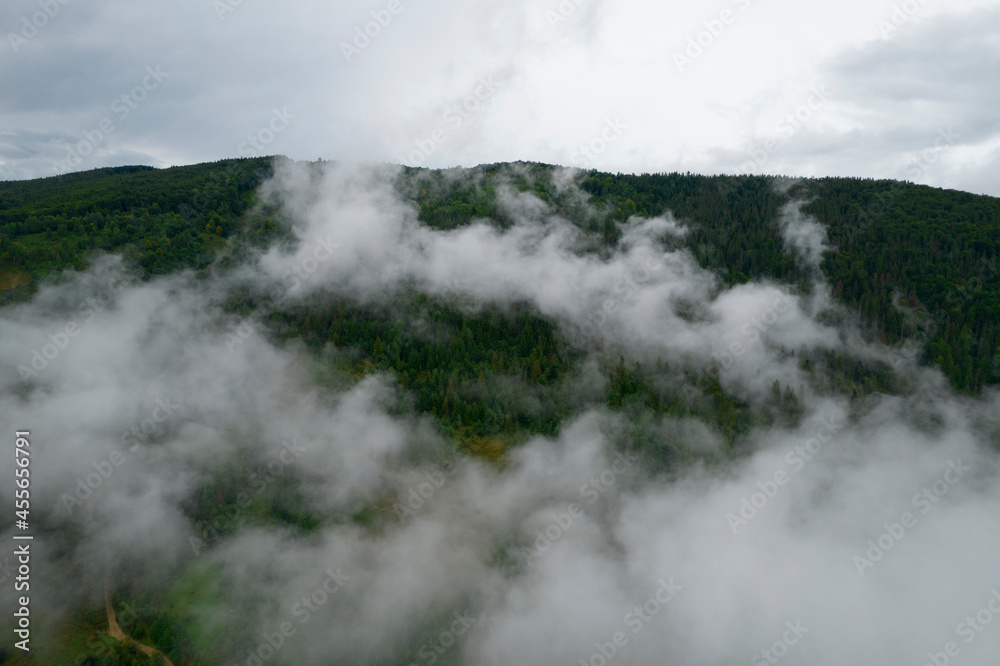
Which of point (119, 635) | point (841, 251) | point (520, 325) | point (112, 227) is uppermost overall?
point (841, 251)

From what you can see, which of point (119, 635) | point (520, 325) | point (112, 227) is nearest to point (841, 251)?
point (520, 325)

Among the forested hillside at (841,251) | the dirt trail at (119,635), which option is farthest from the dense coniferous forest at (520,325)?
the dirt trail at (119,635)

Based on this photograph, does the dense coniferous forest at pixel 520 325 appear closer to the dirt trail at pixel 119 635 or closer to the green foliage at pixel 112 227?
the green foliage at pixel 112 227

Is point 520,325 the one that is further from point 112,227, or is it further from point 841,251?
point 112,227

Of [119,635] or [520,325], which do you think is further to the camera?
[520,325]

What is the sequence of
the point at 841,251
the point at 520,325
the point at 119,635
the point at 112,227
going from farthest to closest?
the point at 841,251 → the point at 520,325 → the point at 112,227 → the point at 119,635

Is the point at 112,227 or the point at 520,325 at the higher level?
the point at 112,227

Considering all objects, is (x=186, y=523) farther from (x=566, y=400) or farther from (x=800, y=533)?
(x=800, y=533)

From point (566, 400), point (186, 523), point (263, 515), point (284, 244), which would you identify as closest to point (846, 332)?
point (566, 400)

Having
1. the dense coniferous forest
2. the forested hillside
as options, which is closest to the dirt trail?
the dense coniferous forest

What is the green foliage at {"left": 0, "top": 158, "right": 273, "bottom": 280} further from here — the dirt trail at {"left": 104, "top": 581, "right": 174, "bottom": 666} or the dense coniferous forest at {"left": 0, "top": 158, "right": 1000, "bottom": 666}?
the dirt trail at {"left": 104, "top": 581, "right": 174, "bottom": 666}

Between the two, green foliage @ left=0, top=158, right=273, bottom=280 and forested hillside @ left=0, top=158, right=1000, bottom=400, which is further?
forested hillside @ left=0, top=158, right=1000, bottom=400
